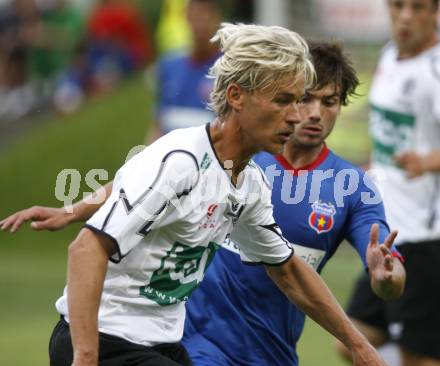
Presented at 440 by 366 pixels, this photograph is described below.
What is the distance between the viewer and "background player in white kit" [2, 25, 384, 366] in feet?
14.1

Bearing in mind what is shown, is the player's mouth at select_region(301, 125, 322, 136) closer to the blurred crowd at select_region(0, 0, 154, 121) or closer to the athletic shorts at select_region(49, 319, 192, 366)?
the athletic shorts at select_region(49, 319, 192, 366)

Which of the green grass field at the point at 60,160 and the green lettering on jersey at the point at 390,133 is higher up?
the green lettering on jersey at the point at 390,133

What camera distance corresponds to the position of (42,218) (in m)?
5.01

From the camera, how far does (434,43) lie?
25.2ft

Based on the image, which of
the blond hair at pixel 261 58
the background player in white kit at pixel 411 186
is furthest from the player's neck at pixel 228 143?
the background player in white kit at pixel 411 186

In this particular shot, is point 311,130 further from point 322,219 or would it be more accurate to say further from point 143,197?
point 143,197

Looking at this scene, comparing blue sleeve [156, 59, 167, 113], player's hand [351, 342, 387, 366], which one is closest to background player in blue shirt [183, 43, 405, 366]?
player's hand [351, 342, 387, 366]

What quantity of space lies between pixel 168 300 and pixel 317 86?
1477 mm


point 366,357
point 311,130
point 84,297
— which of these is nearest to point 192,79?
point 311,130

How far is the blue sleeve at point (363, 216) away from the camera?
550cm

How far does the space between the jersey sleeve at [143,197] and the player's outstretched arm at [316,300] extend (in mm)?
898

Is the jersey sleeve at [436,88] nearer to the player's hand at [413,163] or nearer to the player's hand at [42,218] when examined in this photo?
the player's hand at [413,163]

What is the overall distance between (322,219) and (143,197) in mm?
1524

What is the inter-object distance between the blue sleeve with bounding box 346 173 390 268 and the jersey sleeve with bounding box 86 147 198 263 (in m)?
1.32
